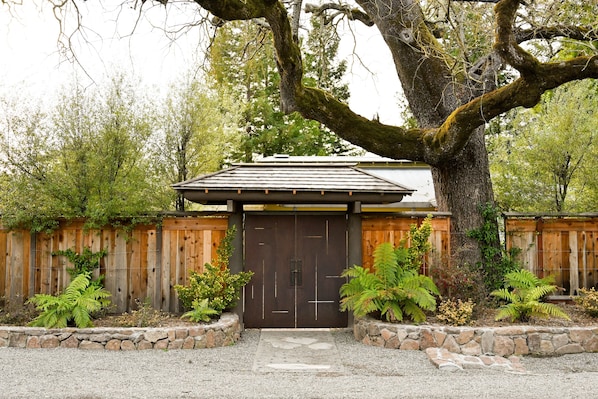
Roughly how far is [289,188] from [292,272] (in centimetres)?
170

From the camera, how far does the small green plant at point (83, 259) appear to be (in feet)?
35.6

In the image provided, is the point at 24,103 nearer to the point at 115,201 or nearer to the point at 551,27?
the point at 115,201

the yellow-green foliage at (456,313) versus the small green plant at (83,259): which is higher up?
the small green plant at (83,259)

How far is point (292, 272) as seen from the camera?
435 inches

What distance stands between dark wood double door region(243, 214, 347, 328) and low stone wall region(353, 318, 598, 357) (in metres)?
2.16

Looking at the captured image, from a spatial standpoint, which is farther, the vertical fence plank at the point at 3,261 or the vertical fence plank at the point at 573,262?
the vertical fence plank at the point at 573,262

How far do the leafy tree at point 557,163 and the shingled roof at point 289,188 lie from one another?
4.71 meters

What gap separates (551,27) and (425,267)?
513cm

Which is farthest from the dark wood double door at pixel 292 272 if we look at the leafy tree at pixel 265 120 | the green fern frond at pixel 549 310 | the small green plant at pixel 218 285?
the leafy tree at pixel 265 120

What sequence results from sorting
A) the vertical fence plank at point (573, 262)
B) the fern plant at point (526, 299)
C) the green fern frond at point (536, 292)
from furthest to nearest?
the vertical fence plank at point (573, 262)
the green fern frond at point (536, 292)
the fern plant at point (526, 299)

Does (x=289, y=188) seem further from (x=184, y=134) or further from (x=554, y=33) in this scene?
(x=554, y=33)

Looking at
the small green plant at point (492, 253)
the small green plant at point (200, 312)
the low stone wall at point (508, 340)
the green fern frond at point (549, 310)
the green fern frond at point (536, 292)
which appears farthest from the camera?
the small green plant at point (492, 253)

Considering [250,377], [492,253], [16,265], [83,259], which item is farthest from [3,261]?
[492,253]

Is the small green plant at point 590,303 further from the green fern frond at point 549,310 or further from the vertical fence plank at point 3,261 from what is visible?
the vertical fence plank at point 3,261
